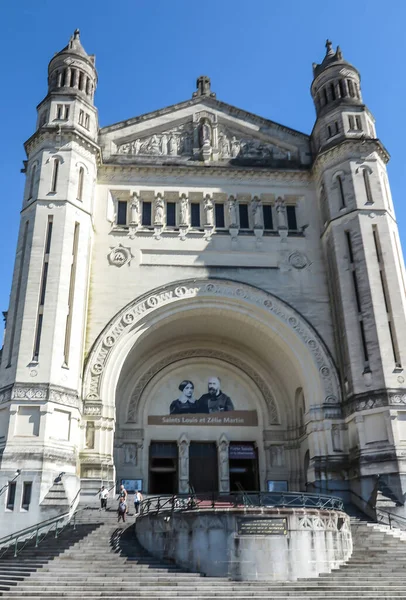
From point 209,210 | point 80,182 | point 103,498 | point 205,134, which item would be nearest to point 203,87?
point 205,134

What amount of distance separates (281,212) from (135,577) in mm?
19734

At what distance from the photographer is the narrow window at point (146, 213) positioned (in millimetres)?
28922

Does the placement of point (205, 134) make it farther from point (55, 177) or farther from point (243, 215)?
point (55, 177)

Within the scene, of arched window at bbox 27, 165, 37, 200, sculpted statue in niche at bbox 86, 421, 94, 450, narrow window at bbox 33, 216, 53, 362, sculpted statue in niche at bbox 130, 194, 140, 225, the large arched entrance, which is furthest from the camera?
sculpted statue in niche at bbox 130, 194, 140, 225

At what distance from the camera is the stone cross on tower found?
106ft

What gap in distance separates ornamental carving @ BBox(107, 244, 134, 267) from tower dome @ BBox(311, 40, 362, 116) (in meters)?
12.9

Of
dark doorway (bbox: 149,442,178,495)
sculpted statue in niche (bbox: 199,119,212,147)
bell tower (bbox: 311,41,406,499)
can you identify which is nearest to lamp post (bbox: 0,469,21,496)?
dark doorway (bbox: 149,442,178,495)

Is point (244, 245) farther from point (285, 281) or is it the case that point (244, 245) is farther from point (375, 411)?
point (375, 411)

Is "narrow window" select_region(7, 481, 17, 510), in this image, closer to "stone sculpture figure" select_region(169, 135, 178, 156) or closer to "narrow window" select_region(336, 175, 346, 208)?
"stone sculpture figure" select_region(169, 135, 178, 156)

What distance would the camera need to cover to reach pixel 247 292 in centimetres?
2708

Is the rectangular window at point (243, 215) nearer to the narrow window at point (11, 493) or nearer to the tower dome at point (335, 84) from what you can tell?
the tower dome at point (335, 84)

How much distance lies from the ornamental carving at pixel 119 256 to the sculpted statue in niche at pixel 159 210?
7.13 feet

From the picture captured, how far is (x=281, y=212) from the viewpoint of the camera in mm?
29484

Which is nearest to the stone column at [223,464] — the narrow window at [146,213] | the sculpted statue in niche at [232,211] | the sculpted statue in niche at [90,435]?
the sculpted statue in niche at [90,435]
